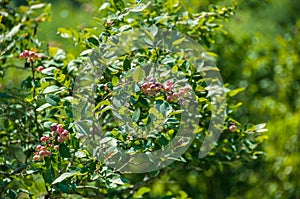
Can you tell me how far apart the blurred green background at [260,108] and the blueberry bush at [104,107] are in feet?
2.14

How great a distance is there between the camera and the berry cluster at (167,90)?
1.42m

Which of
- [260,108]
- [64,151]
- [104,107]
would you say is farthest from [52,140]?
[260,108]

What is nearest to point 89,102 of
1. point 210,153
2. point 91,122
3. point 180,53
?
point 91,122

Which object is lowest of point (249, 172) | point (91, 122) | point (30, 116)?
point (249, 172)

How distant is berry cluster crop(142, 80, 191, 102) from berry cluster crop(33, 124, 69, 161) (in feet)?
0.75

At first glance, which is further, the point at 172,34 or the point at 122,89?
the point at 172,34

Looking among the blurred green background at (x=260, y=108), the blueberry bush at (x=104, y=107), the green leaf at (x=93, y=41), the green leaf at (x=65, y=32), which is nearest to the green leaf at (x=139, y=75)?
the blueberry bush at (x=104, y=107)

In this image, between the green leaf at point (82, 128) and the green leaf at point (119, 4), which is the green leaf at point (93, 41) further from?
the green leaf at point (82, 128)

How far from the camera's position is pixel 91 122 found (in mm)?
1494

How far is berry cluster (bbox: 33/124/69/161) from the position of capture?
1.41 m

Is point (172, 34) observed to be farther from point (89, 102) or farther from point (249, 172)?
point (249, 172)

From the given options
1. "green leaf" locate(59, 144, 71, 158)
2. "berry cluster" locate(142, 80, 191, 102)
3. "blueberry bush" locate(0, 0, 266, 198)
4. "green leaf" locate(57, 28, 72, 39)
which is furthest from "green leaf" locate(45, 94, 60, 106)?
"green leaf" locate(57, 28, 72, 39)

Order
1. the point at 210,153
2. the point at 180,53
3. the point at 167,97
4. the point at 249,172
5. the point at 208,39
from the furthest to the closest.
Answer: the point at 249,172
the point at 208,39
the point at 210,153
the point at 180,53
the point at 167,97

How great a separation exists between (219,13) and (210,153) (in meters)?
0.49
